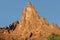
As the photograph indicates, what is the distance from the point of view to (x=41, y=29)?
174 meters

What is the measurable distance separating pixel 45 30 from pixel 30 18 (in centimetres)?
3066

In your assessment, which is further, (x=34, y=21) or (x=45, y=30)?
(x=34, y=21)

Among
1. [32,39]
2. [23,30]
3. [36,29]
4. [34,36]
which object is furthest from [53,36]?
[23,30]

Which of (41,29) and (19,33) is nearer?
(41,29)

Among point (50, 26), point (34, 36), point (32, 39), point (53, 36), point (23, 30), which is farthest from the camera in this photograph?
point (23, 30)

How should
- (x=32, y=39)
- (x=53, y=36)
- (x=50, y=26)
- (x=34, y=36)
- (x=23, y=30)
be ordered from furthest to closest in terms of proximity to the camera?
(x=23, y=30), (x=50, y=26), (x=34, y=36), (x=32, y=39), (x=53, y=36)

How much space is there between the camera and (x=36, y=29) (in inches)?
7106

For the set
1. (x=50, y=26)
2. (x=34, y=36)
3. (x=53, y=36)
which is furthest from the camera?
(x=50, y=26)

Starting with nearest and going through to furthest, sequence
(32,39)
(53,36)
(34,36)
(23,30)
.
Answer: (53,36), (32,39), (34,36), (23,30)

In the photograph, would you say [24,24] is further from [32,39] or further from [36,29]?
[32,39]

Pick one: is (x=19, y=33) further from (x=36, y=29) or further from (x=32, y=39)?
(x=32, y=39)

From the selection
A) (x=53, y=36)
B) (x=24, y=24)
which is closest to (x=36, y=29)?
(x=24, y=24)

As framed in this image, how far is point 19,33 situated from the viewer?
7475 inches

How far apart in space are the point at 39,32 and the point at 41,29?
240 inches
